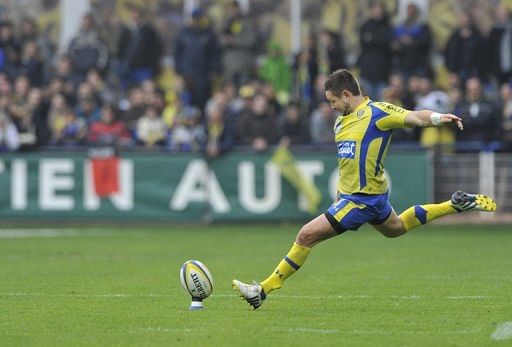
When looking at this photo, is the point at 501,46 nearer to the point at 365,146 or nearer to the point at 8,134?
the point at 8,134

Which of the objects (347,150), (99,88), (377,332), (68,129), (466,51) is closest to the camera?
→ (377,332)

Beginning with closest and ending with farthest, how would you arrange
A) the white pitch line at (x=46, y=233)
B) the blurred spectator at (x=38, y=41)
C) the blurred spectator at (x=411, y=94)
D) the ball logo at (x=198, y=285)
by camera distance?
1. the ball logo at (x=198, y=285)
2. the white pitch line at (x=46, y=233)
3. the blurred spectator at (x=411, y=94)
4. the blurred spectator at (x=38, y=41)

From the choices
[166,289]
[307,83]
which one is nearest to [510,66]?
[307,83]

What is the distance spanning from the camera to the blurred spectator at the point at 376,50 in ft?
81.6

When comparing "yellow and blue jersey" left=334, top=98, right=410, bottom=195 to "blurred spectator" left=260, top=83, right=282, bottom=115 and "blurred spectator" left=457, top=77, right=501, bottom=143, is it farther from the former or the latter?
"blurred spectator" left=260, top=83, right=282, bottom=115

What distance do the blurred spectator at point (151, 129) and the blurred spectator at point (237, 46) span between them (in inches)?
108

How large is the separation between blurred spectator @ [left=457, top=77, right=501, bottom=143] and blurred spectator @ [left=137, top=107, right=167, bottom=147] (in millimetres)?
6105

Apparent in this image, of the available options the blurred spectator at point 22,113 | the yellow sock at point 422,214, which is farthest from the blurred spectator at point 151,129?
the yellow sock at point 422,214

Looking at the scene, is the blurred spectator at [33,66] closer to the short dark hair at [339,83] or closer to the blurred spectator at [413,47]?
the blurred spectator at [413,47]

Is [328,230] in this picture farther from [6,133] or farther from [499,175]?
[6,133]

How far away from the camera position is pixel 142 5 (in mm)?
29250

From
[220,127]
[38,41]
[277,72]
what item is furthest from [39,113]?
[277,72]

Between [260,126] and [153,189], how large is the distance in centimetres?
251

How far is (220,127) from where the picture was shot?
2425cm
